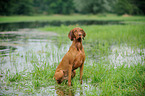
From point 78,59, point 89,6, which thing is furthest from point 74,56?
point 89,6

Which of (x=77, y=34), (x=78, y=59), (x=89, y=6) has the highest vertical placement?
(x=89, y=6)

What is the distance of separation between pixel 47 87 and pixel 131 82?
2.47 m

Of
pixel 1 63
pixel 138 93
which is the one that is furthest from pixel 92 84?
pixel 1 63

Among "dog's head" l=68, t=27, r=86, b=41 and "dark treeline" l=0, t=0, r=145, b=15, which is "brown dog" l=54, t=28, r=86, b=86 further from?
"dark treeline" l=0, t=0, r=145, b=15

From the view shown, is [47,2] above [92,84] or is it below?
above

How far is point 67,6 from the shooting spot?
71125 mm

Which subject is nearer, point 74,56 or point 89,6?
point 74,56

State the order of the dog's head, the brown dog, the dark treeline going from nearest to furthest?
the dog's head < the brown dog < the dark treeline

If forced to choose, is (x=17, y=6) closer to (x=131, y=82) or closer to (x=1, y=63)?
(x=1, y=63)

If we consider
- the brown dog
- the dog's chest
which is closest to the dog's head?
the brown dog

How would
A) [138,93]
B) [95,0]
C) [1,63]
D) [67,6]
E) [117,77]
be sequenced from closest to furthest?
[138,93]
[117,77]
[1,63]
[95,0]
[67,6]

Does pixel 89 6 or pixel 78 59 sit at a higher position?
pixel 89 6

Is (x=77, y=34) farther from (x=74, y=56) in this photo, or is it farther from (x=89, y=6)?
(x=89, y=6)

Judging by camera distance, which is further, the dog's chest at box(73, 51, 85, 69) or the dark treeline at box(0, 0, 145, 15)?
the dark treeline at box(0, 0, 145, 15)
